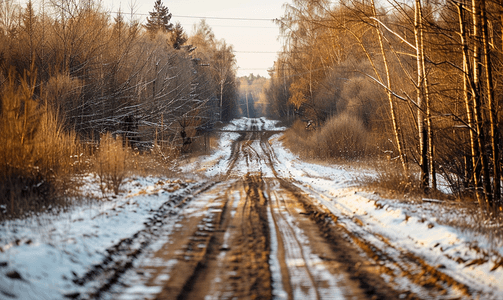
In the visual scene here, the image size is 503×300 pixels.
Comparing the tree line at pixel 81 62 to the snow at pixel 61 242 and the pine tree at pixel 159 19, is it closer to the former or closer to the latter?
the snow at pixel 61 242

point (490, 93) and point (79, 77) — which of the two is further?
point (79, 77)

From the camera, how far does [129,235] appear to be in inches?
224

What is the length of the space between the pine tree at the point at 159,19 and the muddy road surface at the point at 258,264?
54.2m

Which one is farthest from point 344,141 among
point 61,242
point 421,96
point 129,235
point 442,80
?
point 61,242

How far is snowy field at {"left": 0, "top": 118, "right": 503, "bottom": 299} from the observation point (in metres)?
3.74

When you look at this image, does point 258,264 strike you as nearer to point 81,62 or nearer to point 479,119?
point 479,119

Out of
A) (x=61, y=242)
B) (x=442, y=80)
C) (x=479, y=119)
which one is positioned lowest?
(x=61, y=242)

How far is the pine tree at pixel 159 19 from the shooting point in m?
56.3

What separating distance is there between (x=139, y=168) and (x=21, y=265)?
1085 centimetres

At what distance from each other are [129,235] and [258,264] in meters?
2.27

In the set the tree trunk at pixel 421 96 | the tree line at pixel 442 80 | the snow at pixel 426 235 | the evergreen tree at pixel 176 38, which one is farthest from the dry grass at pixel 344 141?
the evergreen tree at pixel 176 38

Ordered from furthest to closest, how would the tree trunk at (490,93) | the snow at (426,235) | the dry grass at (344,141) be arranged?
the dry grass at (344,141), the tree trunk at (490,93), the snow at (426,235)

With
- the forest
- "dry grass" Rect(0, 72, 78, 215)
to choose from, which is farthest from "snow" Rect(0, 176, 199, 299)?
the forest

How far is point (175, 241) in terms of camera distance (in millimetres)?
5582
